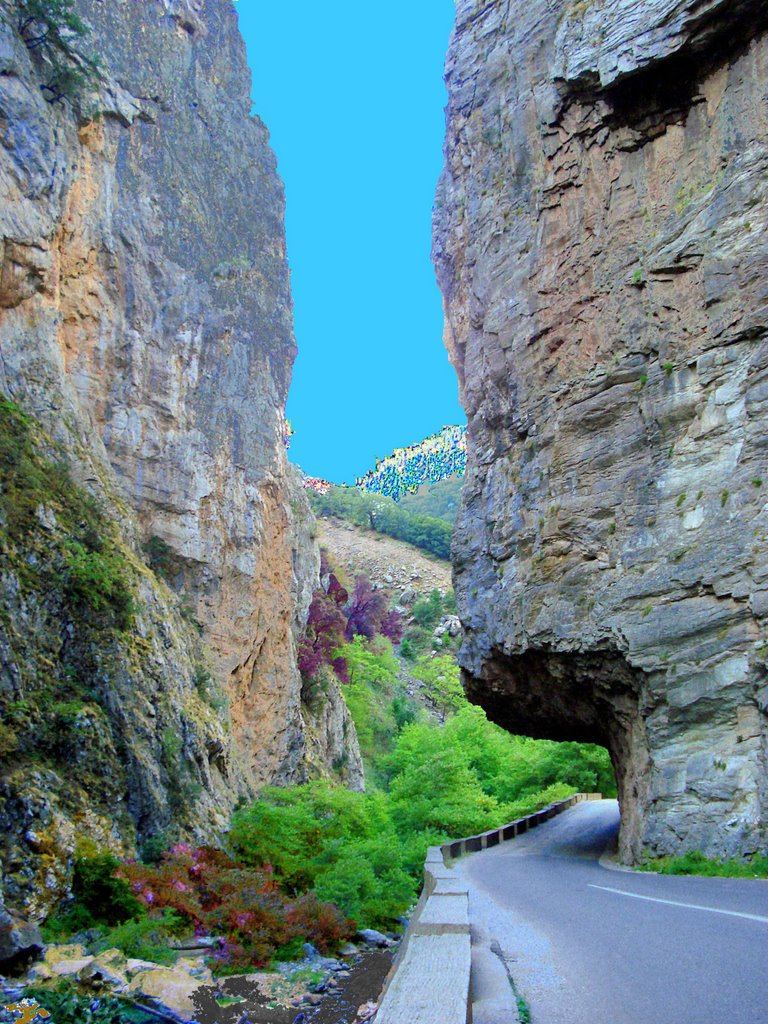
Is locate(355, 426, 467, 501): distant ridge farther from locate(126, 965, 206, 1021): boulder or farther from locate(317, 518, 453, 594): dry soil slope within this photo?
locate(126, 965, 206, 1021): boulder

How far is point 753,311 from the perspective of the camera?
644 inches

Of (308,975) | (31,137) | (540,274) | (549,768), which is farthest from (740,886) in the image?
(549,768)

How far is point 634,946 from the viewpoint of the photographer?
19.9ft

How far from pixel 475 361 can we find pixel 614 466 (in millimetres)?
8828

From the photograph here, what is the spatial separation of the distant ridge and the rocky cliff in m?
100

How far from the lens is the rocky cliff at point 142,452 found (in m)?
15.5

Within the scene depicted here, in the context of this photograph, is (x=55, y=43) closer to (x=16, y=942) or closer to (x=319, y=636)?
(x=16, y=942)

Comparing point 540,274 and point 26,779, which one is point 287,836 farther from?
point 540,274

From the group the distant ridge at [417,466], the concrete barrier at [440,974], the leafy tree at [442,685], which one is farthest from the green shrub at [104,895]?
the distant ridge at [417,466]

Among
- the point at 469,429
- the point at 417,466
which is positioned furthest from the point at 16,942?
the point at 417,466

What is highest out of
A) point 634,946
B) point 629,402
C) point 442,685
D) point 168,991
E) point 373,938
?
point 629,402

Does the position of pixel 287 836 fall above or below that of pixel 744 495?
below

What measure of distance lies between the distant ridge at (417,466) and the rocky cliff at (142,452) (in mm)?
100177

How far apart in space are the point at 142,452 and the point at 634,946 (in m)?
22.7
